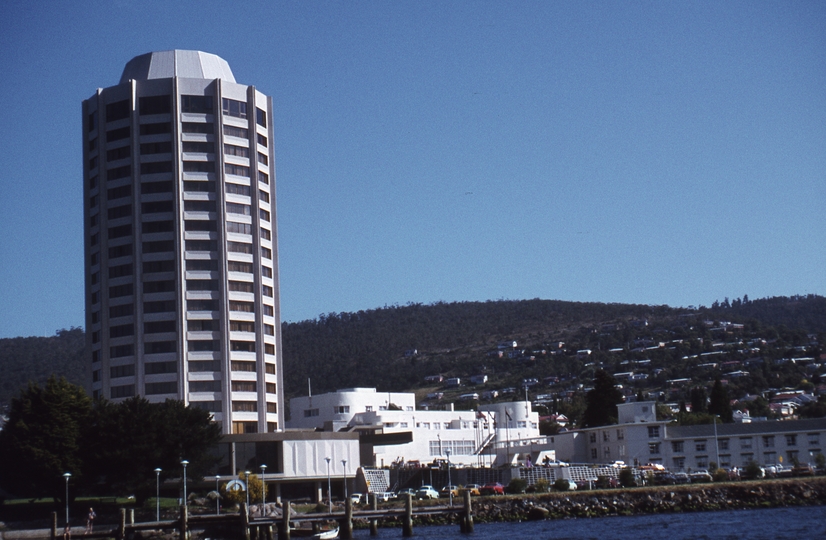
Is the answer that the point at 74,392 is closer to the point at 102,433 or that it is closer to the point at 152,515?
the point at 102,433

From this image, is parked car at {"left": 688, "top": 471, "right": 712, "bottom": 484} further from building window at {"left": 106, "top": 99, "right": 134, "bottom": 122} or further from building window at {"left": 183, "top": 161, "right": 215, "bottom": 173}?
building window at {"left": 106, "top": 99, "right": 134, "bottom": 122}

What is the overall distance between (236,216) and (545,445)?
45.4 m

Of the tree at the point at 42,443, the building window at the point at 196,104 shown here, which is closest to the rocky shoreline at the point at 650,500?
the tree at the point at 42,443

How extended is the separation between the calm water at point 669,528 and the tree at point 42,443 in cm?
2803

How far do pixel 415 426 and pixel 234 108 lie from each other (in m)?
49.8

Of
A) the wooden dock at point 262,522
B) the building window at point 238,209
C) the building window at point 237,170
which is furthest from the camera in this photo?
the building window at point 237,170

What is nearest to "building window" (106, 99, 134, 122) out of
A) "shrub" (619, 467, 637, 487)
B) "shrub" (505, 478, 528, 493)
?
"shrub" (505, 478, 528, 493)

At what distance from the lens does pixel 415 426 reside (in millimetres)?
138500

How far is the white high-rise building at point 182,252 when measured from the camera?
10956 cm

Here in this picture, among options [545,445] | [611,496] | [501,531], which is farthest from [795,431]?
[501,531]

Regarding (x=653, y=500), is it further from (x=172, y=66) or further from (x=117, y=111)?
(x=172, y=66)

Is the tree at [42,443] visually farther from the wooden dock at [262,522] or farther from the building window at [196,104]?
the building window at [196,104]

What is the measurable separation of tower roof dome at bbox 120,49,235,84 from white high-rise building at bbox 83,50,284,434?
51.1 inches

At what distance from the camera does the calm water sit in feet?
196
